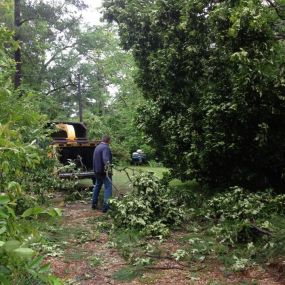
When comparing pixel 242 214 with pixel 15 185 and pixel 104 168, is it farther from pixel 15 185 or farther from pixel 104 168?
pixel 15 185

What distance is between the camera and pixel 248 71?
26.2ft

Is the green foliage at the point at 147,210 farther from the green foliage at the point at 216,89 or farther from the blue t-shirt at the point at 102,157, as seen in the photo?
the green foliage at the point at 216,89

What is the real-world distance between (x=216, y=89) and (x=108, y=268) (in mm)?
5619

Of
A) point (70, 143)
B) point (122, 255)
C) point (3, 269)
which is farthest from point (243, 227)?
point (70, 143)

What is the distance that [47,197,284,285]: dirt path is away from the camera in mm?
5496

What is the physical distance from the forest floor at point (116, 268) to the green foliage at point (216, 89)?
296 centimetres

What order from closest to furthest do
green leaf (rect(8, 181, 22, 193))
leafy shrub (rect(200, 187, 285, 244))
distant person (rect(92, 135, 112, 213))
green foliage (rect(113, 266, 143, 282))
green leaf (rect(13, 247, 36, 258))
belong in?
1. green leaf (rect(13, 247, 36, 258))
2. green leaf (rect(8, 181, 22, 193))
3. green foliage (rect(113, 266, 143, 282))
4. leafy shrub (rect(200, 187, 285, 244))
5. distant person (rect(92, 135, 112, 213))

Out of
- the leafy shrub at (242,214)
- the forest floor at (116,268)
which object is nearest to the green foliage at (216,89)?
the leafy shrub at (242,214)

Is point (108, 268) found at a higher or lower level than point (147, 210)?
lower

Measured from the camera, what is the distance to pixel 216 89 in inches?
403

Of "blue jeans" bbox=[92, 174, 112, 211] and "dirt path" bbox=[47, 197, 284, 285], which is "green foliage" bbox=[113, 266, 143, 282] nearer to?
"dirt path" bbox=[47, 197, 284, 285]

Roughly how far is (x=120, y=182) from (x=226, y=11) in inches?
333

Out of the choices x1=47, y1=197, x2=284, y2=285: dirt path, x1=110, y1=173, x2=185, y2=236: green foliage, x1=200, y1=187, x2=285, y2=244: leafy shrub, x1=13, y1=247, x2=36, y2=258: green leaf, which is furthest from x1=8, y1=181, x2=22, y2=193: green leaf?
x1=110, y1=173, x2=185, y2=236: green foliage

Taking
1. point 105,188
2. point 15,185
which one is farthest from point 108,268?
point 15,185
